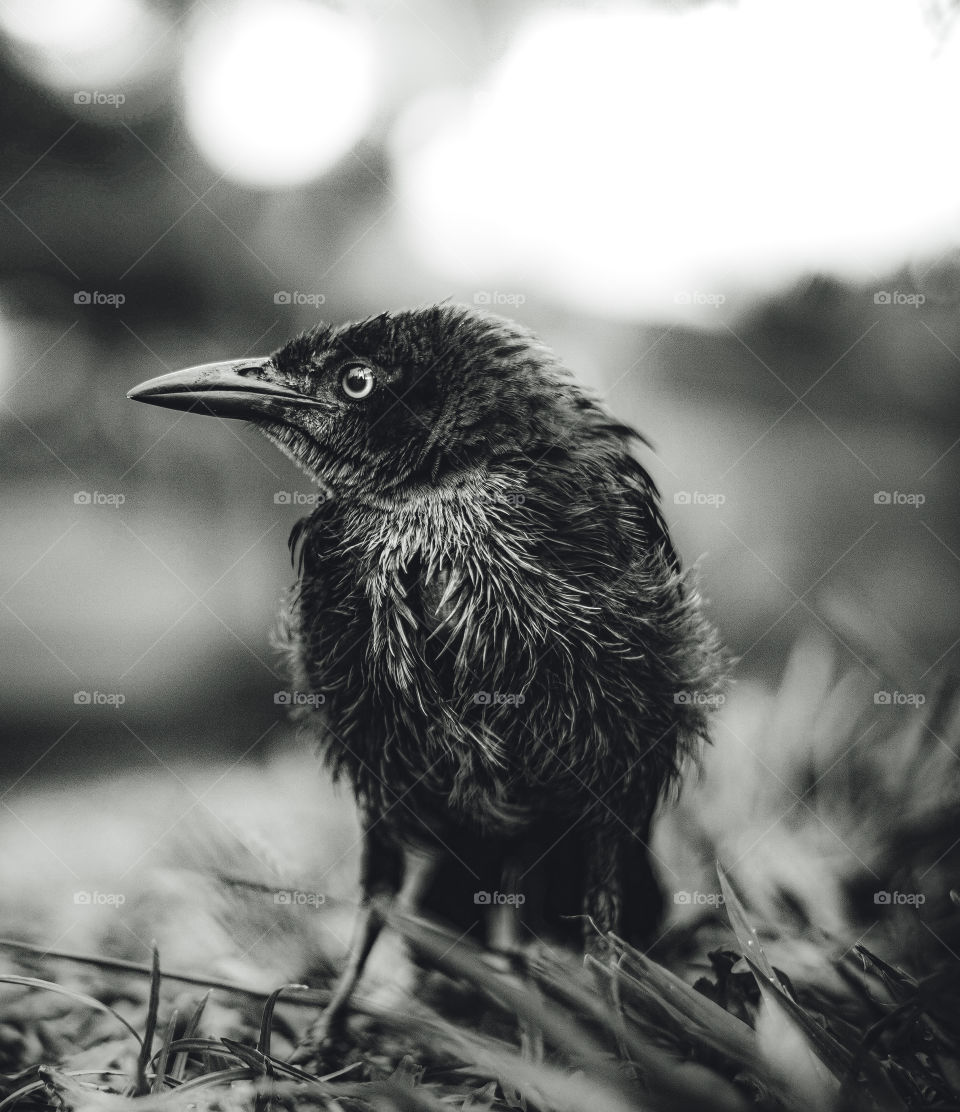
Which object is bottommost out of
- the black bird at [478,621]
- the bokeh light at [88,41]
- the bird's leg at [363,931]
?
the bird's leg at [363,931]

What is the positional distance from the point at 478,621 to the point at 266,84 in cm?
119

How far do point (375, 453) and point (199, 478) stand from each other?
0.38 meters

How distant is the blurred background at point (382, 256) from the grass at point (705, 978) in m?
0.20

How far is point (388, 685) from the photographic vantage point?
1744 millimetres

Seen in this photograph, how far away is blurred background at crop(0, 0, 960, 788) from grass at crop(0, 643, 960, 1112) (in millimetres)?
199

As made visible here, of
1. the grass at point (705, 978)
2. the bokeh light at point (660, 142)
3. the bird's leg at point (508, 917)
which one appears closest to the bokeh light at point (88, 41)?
the bokeh light at point (660, 142)

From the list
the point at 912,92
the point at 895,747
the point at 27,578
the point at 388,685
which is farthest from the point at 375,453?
the point at 912,92

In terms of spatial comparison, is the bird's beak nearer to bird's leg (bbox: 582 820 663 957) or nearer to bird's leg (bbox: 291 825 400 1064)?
bird's leg (bbox: 291 825 400 1064)

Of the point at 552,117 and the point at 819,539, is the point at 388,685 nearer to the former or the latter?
the point at 819,539

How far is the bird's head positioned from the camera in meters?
1.75

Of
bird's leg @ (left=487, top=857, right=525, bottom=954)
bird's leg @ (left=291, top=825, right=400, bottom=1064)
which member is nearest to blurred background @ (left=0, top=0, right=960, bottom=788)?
bird's leg @ (left=291, top=825, right=400, bottom=1064)

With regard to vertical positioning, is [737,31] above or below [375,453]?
above

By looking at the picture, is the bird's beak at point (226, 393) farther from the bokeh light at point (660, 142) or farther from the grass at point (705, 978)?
the grass at point (705, 978)

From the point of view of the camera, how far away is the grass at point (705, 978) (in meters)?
1.42
